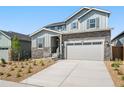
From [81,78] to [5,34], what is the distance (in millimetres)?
19396

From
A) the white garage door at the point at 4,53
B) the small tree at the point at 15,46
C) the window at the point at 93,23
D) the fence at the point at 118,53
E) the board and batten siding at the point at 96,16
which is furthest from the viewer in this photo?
the white garage door at the point at 4,53

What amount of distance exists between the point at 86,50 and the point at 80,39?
1.53 m

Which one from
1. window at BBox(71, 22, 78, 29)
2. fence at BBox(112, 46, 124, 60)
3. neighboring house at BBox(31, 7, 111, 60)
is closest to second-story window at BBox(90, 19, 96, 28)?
neighboring house at BBox(31, 7, 111, 60)

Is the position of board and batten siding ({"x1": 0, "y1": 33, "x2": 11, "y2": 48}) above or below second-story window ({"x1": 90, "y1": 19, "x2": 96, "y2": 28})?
below

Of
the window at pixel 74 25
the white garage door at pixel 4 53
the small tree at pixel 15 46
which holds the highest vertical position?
the window at pixel 74 25

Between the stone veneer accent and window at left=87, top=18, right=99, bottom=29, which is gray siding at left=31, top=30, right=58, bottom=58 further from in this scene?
window at left=87, top=18, right=99, bottom=29

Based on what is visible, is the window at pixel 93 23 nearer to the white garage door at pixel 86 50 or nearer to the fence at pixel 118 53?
the white garage door at pixel 86 50

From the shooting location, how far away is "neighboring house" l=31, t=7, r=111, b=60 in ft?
72.5

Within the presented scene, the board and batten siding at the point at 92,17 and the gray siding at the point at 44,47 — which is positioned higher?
the board and batten siding at the point at 92,17

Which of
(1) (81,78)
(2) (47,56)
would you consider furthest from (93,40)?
(1) (81,78)

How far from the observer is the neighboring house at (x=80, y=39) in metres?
22.1

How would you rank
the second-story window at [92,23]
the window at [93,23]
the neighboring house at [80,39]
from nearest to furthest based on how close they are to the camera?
the neighboring house at [80,39] → the window at [93,23] → the second-story window at [92,23]

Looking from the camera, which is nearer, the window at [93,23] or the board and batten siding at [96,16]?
the board and batten siding at [96,16]

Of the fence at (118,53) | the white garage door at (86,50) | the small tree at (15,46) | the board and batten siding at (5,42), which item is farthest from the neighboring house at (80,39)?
the board and batten siding at (5,42)
